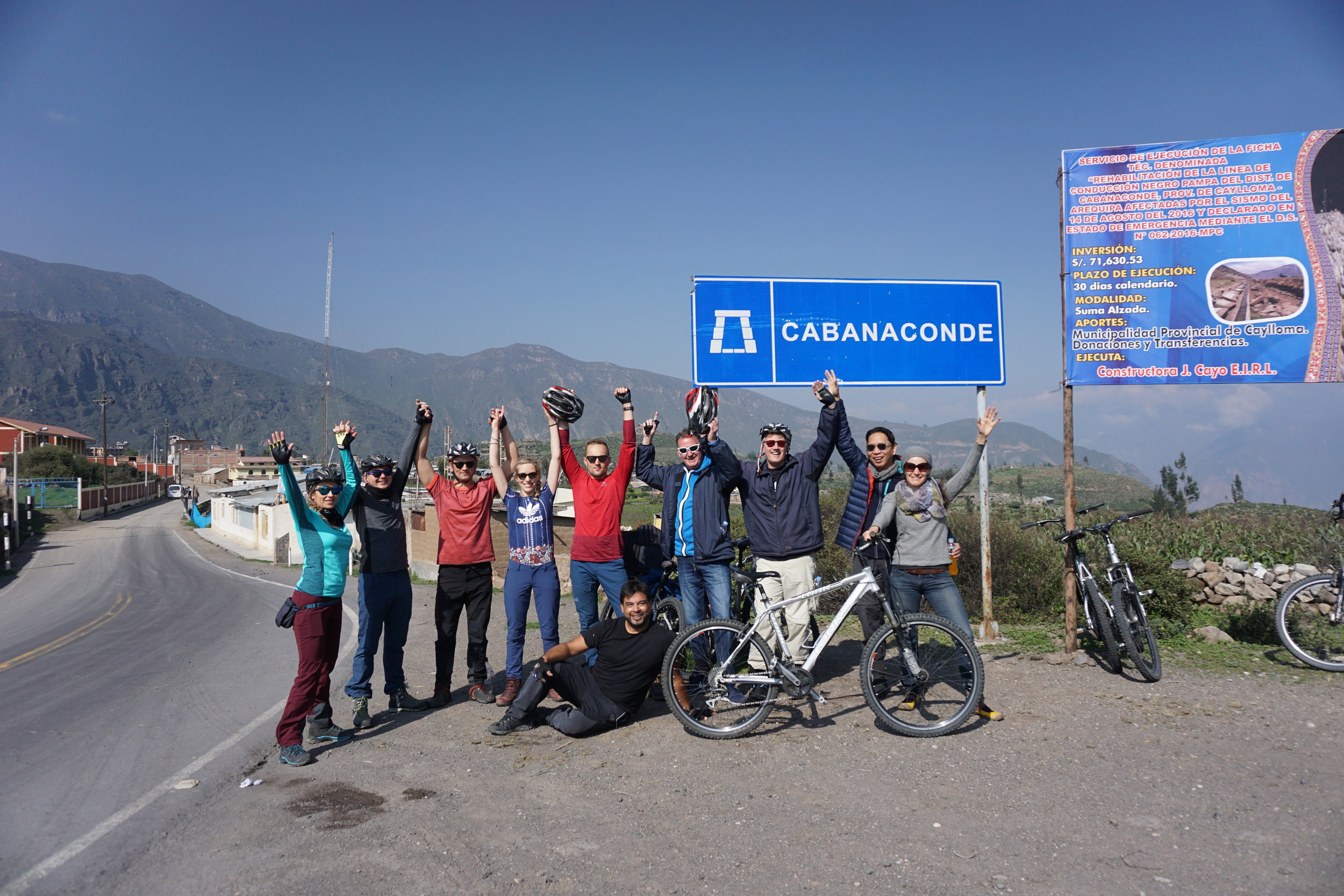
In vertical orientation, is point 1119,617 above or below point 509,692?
above

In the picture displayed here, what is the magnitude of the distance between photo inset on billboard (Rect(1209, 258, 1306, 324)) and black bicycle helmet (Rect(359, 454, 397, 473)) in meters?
7.70

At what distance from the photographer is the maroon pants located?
5.02m

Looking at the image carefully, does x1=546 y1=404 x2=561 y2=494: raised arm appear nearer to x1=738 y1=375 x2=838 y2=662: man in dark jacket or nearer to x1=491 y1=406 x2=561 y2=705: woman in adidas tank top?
x1=491 y1=406 x2=561 y2=705: woman in adidas tank top

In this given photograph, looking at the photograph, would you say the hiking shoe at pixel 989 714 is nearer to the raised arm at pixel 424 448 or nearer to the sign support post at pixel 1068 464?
the sign support post at pixel 1068 464

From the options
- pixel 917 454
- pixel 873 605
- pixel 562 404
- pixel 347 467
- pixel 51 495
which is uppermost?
pixel 562 404

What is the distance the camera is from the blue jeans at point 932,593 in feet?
18.0

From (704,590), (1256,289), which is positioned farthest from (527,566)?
(1256,289)

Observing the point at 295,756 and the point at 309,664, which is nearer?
the point at 295,756

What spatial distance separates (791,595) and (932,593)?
1065 mm

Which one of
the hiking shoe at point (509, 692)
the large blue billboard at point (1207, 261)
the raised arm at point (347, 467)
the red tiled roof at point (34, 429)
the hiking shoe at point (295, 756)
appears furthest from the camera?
the red tiled roof at point (34, 429)

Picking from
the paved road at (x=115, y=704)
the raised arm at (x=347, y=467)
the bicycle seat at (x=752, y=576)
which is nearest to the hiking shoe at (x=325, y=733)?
the paved road at (x=115, y=704)

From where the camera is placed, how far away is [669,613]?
6.61 m

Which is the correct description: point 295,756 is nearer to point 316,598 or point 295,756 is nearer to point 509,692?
point 316,598

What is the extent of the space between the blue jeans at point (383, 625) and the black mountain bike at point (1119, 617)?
528 centimetres
